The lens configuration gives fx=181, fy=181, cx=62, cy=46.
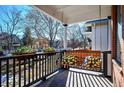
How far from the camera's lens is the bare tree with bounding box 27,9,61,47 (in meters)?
6.63

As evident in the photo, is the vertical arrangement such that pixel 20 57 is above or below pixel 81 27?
below

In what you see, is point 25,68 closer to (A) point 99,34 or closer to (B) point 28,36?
(B) point 28,36

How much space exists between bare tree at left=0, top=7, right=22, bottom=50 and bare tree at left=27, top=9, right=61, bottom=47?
67 cm

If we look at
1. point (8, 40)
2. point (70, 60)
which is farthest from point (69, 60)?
point (8, 40)

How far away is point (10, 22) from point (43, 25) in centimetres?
159

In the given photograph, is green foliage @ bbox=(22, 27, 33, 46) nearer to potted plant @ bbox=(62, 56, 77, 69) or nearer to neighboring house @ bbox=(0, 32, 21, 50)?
neighboring house @ bbox=(0, 32, 21, 50)

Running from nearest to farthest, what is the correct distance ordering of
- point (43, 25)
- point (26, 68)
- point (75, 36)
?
point (26, 68) → point (43, 25) → point (75, 36)

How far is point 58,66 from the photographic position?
658 centimetres

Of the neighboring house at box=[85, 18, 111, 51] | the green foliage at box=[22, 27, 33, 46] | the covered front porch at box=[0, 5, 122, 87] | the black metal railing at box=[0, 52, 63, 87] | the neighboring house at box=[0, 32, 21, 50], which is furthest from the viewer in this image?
the neighboring house at box=[85, 18, 111, 51]

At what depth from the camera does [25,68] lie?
399cm

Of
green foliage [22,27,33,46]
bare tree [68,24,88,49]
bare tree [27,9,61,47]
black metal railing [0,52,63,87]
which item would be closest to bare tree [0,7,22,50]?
green foliage [22,27,33,46]
